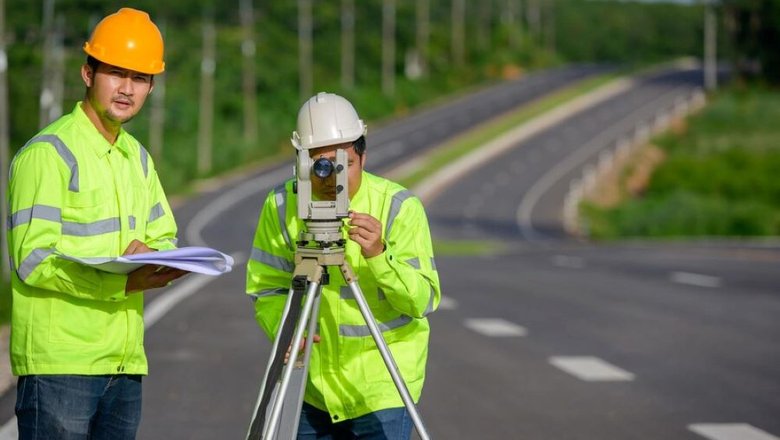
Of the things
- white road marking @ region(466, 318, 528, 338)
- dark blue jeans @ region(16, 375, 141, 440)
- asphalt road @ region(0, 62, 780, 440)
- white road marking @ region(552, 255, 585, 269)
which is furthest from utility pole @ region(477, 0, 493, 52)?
dark blue jeans @ region(16, 375, 141, 440)

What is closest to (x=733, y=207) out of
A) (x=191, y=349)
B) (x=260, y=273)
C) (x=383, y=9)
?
(x=191, y=349)

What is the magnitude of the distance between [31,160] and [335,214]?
0.96 m

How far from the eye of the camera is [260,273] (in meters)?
5.26

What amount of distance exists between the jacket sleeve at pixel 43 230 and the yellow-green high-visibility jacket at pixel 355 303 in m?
0.63

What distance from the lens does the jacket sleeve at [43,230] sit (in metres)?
4.70

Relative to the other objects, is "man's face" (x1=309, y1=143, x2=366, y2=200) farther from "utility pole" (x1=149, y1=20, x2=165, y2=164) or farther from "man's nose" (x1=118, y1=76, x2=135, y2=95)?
"utility pole" (x1=149, y1=20, x2=165, y2=164)

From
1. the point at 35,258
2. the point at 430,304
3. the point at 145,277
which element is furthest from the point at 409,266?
the point at 35,258

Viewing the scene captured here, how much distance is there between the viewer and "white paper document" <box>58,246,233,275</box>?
4.68 metres

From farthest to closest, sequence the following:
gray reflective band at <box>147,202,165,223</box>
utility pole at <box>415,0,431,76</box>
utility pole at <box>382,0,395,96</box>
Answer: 1. utility pole at <box>415,0,431,76</box>
2. utility pole at <box>382,0,395,96</box>
3. gray reflective band at <box>147,202,165,223</box>

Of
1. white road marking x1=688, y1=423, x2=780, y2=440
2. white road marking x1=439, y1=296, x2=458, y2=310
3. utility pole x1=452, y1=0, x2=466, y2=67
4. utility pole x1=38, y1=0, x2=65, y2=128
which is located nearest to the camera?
white road marking x1=688, y1=423, x2=780, y2=440

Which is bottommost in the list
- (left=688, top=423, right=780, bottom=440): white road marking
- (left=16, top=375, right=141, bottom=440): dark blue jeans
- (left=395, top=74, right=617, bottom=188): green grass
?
(left=395, top=74, right=617, bottom=188): green grass

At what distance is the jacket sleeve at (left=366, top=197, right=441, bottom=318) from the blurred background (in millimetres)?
4716

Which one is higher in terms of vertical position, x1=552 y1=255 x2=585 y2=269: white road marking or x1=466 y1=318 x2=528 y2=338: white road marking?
x1=466 y1=318 x2=528 y2=338: white road marking

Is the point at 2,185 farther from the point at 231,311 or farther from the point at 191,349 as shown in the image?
the point at 191,349
